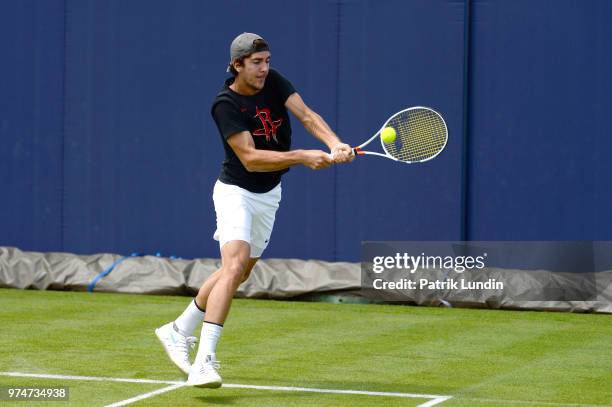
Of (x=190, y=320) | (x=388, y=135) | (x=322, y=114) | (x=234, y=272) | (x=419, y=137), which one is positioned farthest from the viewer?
(x=322, y=114)

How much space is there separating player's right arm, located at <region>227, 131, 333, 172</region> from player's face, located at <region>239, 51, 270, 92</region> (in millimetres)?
310

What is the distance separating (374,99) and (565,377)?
5.35 m

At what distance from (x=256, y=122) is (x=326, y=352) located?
2.05 m

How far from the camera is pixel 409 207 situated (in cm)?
1209

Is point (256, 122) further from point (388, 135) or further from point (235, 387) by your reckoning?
point (235, 387)

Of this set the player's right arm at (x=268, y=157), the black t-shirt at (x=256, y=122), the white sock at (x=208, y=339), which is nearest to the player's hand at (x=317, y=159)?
the player's right arm at (x=268, y=157)

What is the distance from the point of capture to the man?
6578 millimetres

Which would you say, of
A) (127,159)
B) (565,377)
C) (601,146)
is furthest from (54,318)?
(601,146)

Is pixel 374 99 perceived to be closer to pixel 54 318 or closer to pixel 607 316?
pixel 607 316

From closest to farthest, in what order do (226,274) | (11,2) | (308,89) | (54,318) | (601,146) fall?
(226,274) < (54,318) < (601,146) < (308,89) < (11,2)

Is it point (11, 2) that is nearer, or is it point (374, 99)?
point (374, 99)

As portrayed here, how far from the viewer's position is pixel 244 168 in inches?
271

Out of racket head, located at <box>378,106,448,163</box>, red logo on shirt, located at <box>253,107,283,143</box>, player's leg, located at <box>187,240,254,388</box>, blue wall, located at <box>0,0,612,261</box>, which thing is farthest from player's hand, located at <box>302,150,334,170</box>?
blue wall, located at <box>0,0,612,261</box>

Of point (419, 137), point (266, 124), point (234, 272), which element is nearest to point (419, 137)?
point (419, 137)
